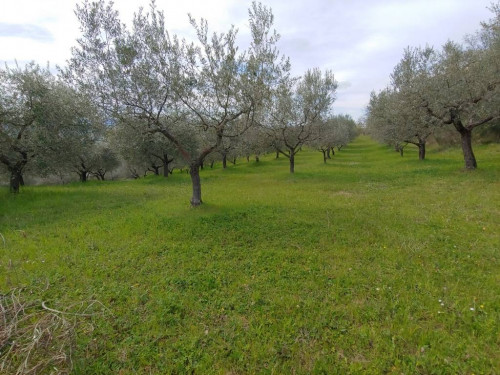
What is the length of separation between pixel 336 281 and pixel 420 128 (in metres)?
18.9

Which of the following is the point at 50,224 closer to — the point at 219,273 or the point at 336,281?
the point at 219,273

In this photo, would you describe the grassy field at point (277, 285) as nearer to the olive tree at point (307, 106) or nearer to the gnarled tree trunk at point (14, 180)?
the gnarled tree trunk at point (14, 180)

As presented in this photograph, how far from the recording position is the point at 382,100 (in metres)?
32.0

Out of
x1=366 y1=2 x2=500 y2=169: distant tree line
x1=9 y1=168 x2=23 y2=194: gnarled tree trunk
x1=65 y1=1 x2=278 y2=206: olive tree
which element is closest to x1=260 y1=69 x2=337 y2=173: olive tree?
x1=366 y1=2 x2=500 y2=169: distant tree line

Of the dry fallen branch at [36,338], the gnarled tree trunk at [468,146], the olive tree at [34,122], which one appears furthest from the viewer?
the gnarled tree trunk at [468,146]

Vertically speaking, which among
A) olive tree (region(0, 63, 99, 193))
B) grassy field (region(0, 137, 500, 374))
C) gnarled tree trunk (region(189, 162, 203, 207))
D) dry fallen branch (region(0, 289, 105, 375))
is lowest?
grassy field (region(0, 137, 500, 374))

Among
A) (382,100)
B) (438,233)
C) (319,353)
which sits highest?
(382,100)

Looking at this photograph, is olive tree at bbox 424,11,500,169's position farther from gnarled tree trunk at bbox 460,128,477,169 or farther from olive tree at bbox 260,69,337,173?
olive tree at bbox 260,69,337,173

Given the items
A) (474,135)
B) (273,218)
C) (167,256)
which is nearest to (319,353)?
(167,256)

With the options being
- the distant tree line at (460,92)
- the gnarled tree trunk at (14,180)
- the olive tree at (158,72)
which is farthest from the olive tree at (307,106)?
the gnarled tree trunk at (14,180)

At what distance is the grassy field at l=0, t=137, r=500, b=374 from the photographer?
361 cm

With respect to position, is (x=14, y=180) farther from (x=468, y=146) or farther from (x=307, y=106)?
(x=468, y=146)

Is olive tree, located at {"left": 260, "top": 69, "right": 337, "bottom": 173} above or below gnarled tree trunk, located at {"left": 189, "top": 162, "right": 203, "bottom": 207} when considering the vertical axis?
above

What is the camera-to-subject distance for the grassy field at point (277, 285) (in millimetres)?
3611
